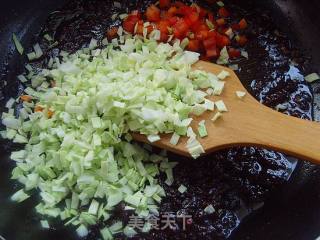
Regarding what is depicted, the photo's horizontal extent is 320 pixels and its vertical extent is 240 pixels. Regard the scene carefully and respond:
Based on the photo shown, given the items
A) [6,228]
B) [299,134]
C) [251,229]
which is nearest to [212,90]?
[299,134]

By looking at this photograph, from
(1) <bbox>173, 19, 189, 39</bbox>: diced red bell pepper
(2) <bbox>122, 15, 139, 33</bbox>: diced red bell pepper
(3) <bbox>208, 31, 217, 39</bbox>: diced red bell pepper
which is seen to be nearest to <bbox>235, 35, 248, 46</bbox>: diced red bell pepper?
(3) <bbox>208, 31, 217, 39</bbox>: diced red bell pepper

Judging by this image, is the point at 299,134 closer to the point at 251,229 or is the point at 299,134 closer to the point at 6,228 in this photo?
the point at 251,229

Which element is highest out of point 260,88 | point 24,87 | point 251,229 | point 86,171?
point 24,87

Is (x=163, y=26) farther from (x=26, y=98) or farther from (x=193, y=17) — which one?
(x=26, y=98)

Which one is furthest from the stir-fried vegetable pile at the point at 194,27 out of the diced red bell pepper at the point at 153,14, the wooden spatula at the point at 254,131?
the wooden spatula at the point at 254,131

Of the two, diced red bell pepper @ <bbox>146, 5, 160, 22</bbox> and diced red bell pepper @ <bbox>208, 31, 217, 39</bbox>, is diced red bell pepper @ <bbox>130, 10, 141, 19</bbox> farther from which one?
diced red bell pepper @ <bbox>208, 31, 217, 39</bbox>

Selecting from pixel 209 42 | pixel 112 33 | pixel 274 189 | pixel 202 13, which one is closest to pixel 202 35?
pixel 209 42

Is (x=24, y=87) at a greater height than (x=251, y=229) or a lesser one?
greater
